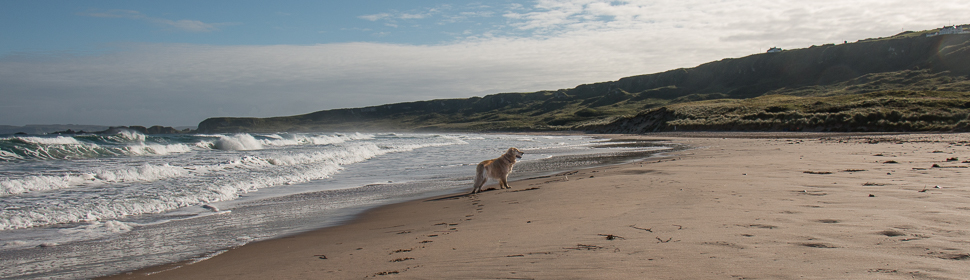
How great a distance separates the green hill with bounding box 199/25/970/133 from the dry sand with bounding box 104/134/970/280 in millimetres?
30161

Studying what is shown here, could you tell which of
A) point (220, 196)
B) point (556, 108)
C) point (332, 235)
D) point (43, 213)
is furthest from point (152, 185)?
point (556, 108)

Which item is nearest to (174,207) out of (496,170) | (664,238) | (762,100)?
(496,170)

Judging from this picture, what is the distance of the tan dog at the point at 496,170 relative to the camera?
877cm

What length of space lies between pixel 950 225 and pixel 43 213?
1007cm

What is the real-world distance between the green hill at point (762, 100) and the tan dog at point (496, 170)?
29933mm

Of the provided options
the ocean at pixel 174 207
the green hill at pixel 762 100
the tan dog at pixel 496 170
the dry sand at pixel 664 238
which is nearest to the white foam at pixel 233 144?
the ocean at pixel 174 207

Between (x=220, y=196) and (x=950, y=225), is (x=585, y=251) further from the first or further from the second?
(x=220, y=196)

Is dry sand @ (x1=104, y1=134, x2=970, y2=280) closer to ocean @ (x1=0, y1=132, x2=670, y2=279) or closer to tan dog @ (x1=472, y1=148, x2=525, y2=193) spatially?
ocean @ (x1=0, y1=132, x2=670, y2=279)

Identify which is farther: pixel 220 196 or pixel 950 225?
pixel 220 196

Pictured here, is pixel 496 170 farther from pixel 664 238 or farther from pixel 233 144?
pixel 233 144

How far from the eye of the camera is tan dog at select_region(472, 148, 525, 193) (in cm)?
Answer: 877

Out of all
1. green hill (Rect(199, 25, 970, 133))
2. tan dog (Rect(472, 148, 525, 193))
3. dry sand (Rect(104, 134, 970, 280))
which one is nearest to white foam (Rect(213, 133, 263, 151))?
tan dog (Rect(472, 148, 525, 193))

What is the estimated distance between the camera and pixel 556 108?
146750 millimetres

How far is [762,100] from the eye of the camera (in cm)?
5422
